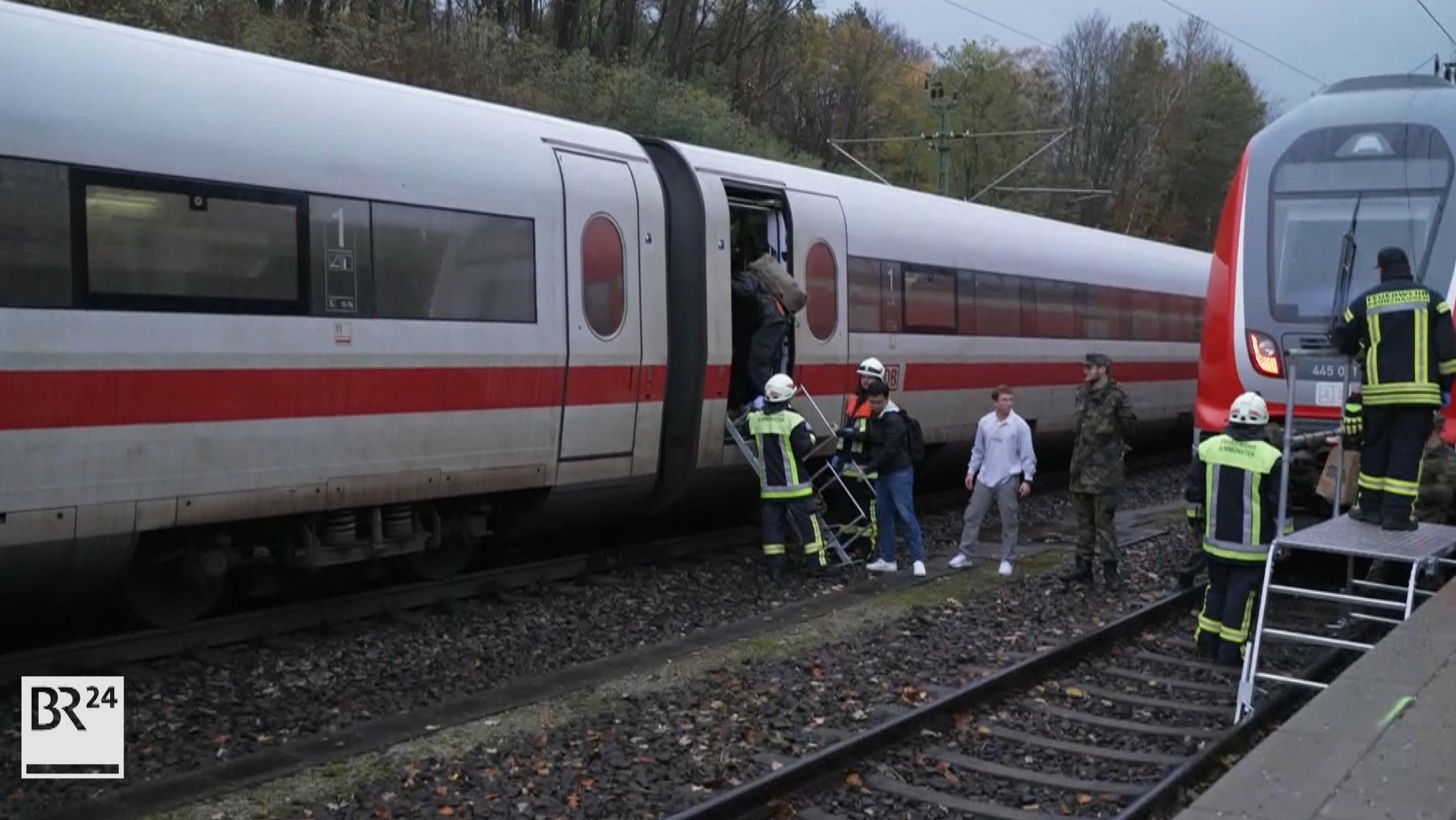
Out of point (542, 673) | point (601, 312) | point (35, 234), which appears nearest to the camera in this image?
point (35, 234)

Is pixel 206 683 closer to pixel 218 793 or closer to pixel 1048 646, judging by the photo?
pixel 218 793

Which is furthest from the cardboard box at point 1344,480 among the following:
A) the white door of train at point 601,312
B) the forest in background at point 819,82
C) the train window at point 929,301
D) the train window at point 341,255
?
the forest in background at point 819,82

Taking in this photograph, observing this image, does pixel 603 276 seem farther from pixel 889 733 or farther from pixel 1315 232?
pixel 1315 232

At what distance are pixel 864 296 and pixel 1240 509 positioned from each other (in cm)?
588

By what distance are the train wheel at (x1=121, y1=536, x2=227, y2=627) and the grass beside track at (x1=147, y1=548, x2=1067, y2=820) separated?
218 cm

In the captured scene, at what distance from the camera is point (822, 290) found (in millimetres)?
12883

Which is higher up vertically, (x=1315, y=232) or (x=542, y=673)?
(x=1315, y=232)

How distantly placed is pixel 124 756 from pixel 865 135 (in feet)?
157

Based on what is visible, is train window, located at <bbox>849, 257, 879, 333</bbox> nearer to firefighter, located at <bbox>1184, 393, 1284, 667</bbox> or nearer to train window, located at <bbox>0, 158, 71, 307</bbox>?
firefighter, located at <bbox>1184, 393, 1284, 667</bbox>

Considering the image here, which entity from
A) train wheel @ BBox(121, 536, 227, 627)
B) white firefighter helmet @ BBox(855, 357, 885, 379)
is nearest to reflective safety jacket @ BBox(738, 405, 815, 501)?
white firefighter helmet @ BBox(855, 357, 885, 379)

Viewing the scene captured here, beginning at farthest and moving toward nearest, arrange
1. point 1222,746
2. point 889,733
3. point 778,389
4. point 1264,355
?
point 778,389, point 1264,355, point 889,733, point 1222,746

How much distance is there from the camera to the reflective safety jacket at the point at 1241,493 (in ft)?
26.6

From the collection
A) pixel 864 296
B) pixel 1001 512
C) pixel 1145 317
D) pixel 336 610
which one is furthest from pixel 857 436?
pixel 1145 317

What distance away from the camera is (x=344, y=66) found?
1038 inches
